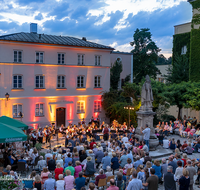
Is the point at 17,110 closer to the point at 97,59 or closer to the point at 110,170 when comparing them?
the point at 97,59

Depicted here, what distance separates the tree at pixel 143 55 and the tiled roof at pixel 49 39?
560 inches

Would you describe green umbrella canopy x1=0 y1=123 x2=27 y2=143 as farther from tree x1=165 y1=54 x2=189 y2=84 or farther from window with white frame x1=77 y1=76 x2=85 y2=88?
tree x1=165 y1=54 x2=189 y2=84

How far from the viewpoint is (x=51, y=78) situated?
26.8m

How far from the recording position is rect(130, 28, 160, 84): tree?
141 ft

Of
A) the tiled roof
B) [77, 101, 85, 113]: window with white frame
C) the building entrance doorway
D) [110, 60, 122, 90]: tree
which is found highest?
the tiled roof

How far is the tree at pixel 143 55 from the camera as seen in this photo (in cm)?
4284

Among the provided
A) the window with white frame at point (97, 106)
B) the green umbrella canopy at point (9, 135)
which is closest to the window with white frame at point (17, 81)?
the window with white frame at point (97, 106)

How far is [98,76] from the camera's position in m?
30.2

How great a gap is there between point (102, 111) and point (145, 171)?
20880mm

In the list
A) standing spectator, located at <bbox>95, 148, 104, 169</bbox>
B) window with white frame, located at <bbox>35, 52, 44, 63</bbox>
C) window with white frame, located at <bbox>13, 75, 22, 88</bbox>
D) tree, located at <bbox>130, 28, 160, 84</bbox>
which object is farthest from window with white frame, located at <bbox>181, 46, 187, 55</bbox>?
standing spectator, located at <bbox>95, 148, 104, 169</bbox>

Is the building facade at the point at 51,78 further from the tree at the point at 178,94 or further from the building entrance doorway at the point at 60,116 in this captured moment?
the tree at the point at 178,94

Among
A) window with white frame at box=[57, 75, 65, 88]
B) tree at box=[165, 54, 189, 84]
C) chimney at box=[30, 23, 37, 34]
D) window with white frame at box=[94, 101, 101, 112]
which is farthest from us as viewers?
tree at box=[165, 54, 189, 84]

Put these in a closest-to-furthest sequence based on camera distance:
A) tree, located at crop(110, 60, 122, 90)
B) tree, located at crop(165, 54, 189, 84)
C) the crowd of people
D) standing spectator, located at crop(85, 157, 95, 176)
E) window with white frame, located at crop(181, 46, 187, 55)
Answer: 1. the crowd of people
2. standing spectator, located at crop(85, 157, 95, 176)
3. tree, located at crop(165, 54, 189, 84)
4. tree, located at crop(110, 60, 122, 90)
5. window with white frame, located at crop(181, 46, 187, 55)

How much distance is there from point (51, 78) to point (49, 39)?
15.1 feet
